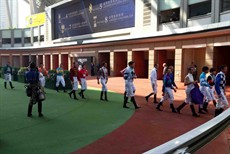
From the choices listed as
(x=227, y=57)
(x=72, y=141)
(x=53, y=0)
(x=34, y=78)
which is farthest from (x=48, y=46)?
(x=72, y=141)

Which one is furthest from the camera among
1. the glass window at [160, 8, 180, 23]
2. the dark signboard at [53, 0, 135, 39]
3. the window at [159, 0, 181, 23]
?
the dark signboard at [53, 0, 135, 39]

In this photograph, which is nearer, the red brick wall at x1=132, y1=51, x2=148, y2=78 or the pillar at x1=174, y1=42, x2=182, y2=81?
the pillar at x1=174, y1=42, x2=182, y2=81

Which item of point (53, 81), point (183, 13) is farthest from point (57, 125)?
point (183, 13)

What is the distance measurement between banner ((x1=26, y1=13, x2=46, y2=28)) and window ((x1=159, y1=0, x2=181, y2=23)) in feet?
92.9

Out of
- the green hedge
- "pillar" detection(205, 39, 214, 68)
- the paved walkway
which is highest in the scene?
"pillar" detection(205, 39, 214, 68)

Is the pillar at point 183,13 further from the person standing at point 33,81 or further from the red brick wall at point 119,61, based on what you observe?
the person standing at point 33,81

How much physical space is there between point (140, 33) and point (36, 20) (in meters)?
30.3

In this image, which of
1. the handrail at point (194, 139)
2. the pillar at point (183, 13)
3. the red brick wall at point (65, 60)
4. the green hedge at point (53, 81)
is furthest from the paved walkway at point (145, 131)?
the red brick wall at point (65, 60)

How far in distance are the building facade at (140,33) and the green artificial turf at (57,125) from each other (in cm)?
1119

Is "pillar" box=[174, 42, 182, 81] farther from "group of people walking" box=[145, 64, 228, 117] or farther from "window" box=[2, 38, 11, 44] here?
"window" box=[2, 38, 11, 44]

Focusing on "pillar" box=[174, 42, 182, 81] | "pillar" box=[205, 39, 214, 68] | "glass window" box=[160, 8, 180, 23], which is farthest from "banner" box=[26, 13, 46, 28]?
"pillar" box=[205, 39, 214, 68]

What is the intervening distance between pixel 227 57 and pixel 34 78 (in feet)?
53.3

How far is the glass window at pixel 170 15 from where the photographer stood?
74.9ft

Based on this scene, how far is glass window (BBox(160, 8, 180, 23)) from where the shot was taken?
22.8m
